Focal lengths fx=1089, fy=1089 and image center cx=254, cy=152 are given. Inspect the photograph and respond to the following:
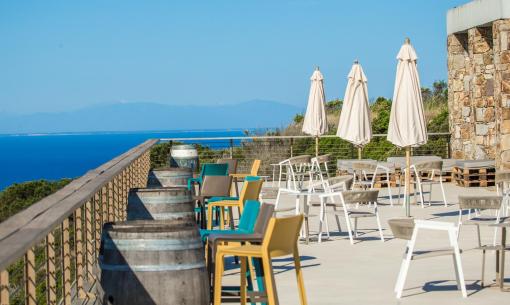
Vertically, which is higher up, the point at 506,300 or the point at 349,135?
the point at 349,135

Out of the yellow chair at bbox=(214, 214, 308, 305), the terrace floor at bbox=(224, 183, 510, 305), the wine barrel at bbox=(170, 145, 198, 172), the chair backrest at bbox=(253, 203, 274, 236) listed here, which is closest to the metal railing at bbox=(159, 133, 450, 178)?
the wine barrel at bbox=(170, 145, 198, 172)

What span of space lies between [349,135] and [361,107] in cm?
54

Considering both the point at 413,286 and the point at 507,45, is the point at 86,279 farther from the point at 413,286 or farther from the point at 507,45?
the point at 507,45

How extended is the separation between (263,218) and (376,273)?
3539mm

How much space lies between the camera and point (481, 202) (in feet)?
32.2

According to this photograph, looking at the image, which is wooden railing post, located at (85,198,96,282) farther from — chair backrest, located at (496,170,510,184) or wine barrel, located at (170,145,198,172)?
wine barrel, located at (170,145,198,172)

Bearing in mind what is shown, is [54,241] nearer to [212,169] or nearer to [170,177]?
[170,177]

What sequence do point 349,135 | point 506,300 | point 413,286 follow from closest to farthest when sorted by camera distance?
1. point 506,300
2. point 413,286
3. point 349,135

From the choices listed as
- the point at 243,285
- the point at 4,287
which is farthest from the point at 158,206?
the point at 4,287

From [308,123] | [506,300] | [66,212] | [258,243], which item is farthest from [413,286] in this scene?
[308,123]

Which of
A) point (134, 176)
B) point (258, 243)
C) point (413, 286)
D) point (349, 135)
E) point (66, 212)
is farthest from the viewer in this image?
point (349, 135)

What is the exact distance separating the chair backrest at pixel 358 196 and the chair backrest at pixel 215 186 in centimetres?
169

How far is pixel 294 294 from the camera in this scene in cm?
891

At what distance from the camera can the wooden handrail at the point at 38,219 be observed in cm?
363
